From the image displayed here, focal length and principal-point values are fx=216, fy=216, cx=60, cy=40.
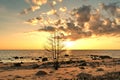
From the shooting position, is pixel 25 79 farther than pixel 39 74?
No

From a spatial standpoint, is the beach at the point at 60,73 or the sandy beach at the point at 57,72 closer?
the beach at the point at 60,73

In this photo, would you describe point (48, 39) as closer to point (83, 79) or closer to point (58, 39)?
point (58, 39)

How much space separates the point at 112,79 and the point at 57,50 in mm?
20280

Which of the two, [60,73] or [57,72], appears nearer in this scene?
[60,73]

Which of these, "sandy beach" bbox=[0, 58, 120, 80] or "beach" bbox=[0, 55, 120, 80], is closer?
"beach" bbox=[0, 55, 120, 80]

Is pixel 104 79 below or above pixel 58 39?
below

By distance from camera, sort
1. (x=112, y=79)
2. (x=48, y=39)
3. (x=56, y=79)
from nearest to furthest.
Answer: (x=112, y=79) → (x=56, y=79) → (x=48, y=39)

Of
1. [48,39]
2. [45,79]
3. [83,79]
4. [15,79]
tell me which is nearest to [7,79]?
[15,79]

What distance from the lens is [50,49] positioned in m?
41.5

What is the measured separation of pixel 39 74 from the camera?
3048 cm

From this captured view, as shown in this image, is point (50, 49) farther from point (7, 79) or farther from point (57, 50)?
point (7, 79)

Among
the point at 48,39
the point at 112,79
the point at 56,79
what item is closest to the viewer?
the point at 112,79

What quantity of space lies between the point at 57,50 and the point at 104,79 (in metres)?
19.8

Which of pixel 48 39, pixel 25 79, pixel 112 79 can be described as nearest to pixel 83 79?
pixel 112 79
